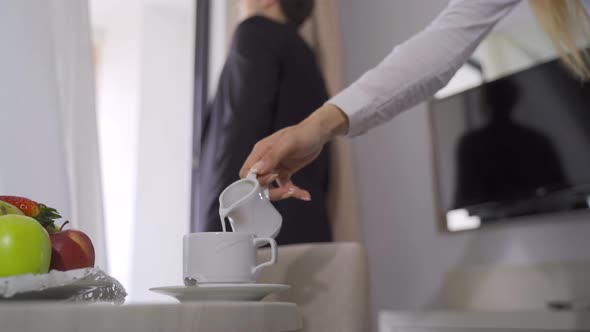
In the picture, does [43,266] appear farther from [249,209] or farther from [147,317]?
[249,209]

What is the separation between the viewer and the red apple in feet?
1.99

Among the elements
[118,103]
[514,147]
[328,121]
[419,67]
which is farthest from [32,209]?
[118,103]

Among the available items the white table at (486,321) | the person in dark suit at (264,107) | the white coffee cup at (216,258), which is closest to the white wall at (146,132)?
the person in dark suit at (264,107)

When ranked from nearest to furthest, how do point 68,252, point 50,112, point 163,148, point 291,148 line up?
1. point 68,252
2. point 291,148
3. point 50,112
4. point 163,148

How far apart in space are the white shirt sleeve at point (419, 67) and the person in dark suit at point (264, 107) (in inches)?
25.3

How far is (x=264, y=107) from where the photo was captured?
185 centimetres

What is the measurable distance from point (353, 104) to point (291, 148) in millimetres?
170

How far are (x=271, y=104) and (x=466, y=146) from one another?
87cm

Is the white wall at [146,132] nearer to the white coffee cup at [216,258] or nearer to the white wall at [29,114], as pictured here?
the white wall at [29,114]

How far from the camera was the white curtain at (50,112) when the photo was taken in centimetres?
131

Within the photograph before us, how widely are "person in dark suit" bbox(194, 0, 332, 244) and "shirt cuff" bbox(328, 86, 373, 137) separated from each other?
0.64m

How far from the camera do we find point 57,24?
58.1 inches

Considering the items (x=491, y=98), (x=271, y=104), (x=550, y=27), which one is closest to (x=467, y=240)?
(x=491, y=98)

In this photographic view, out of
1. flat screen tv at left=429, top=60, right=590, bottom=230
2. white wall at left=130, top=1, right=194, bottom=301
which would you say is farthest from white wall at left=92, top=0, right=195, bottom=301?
flat screen tv at left=429, top=60, right=590, bottom=230
